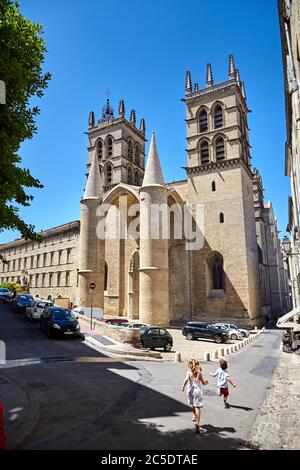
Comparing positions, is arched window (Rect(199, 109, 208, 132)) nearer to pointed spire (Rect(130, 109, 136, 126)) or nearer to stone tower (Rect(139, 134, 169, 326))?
stone tower (Rect(139, 134, 169, 326))

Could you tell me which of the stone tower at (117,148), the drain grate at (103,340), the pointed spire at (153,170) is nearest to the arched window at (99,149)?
the stone tower at (117,148)

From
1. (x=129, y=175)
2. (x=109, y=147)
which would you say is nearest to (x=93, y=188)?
(x=129, y=175)

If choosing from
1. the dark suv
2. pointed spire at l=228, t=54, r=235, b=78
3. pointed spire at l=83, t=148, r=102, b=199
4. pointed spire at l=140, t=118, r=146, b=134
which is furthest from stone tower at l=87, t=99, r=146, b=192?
the dark suv

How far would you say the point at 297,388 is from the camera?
9.20 metres

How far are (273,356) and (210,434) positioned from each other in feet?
37.2

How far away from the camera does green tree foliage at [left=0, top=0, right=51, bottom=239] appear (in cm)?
632

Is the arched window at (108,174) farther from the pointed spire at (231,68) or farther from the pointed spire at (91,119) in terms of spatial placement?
the pointed spire at (231,68)

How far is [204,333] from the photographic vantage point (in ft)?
67.8

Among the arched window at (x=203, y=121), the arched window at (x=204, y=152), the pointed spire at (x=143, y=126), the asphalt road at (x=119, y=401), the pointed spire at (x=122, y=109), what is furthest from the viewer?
the pointed spire at (x=143, y=126)

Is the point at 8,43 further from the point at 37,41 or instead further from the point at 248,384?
the point at 248,384

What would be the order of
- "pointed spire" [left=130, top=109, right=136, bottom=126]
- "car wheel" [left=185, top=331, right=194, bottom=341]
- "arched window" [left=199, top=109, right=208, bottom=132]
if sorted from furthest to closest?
"pointed spire" [left=130, top=109, right=136, bottom=126] → "arched window" [left=199, top=109, right=208, bottom=132] → "car wheel" [left=185, top=331, right=194, bottom=341]

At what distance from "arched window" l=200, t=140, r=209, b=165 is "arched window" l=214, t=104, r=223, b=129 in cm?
214

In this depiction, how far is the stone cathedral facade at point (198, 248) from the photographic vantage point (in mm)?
27312

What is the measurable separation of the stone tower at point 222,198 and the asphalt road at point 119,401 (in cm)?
1493
